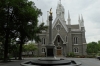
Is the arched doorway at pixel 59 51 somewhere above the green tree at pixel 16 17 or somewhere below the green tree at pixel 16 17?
below

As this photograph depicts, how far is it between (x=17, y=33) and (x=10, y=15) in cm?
455

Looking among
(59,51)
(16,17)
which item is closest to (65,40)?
(59,51)

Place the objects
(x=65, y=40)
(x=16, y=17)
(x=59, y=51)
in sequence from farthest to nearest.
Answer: (x=65, y=40) < (x=59, y=51) < (x=16, y=17)

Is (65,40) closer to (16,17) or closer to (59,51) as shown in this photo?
(59,51)

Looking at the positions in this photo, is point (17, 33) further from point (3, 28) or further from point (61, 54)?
point (61, 54)

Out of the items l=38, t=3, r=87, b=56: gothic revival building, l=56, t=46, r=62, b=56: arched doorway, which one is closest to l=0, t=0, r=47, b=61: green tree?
l=56, t=46, r=62, b=56: arched doorway

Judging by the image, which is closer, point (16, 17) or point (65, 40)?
point (16, 17)

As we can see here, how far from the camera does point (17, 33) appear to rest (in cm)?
3253

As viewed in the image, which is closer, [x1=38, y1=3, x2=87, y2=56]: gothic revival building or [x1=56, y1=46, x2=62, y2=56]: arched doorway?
[x1=56, y1=46, x2=62, y2=56]: arched doorway

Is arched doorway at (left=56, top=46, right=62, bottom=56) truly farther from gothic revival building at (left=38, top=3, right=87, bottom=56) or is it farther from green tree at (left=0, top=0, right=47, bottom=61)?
green tree at (left=0, top=0, right=47, bottom=61)

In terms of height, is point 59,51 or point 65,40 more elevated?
point 65,40

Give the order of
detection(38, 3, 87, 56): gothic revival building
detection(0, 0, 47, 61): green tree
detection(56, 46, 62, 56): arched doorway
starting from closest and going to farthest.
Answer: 1. detection(0, 0, 47, 61): green tree
2. detection(56, 46, 62, 56): arched doorway
3. detection(38, 3, 87, 56): gothic revival building

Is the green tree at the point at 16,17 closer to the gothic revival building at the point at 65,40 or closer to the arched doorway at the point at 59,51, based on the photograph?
the arched doorway at the point at 59,51

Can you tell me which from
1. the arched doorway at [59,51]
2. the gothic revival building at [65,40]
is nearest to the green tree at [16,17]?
the arched doorway at [59,51]
